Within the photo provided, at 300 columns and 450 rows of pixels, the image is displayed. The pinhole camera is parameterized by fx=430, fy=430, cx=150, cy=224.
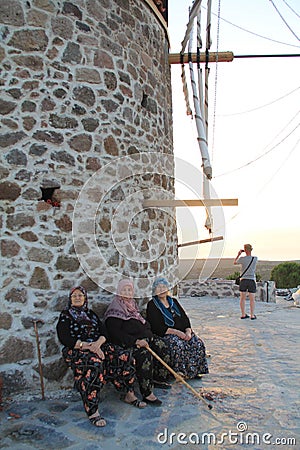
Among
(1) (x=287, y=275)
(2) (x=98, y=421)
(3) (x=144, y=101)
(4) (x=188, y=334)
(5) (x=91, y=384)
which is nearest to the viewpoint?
(2) (x=98, y=421)

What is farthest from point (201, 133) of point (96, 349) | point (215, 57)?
point (96, 349)

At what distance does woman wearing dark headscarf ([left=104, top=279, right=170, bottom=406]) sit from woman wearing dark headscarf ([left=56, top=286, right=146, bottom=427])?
3.5 inches

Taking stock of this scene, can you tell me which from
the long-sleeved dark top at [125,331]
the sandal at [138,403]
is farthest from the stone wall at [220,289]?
the sandal at [138,403]

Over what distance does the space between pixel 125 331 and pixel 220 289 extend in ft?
28.3

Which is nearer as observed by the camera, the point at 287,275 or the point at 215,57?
the point at 215,57

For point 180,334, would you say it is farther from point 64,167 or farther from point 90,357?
point 64,167

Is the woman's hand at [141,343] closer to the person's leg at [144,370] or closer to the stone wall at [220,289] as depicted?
the person's leg at [144,370]

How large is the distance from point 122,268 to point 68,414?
1.67m

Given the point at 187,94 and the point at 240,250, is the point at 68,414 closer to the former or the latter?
the point at 240,250

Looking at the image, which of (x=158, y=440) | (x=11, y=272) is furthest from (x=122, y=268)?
(x=158, y=440)

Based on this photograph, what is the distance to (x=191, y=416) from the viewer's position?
3684mm

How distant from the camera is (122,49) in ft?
16.9

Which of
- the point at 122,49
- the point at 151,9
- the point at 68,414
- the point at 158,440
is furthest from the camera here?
the point at 151,9

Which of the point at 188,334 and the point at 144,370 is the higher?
the point at 188,334
